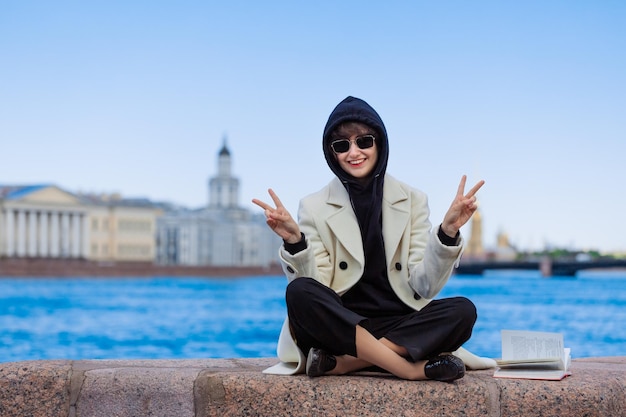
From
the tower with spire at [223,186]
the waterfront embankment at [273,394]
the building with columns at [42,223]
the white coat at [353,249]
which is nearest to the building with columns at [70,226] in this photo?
the building with columns at [42,223]

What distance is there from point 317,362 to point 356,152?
Result: 2.15 ft

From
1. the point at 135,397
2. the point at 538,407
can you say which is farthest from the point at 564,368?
the point at 135,397

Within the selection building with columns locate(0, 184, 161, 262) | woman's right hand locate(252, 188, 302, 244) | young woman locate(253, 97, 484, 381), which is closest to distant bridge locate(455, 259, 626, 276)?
building with columns locate(0, 184, 161, 262)

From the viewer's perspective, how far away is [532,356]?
302cm

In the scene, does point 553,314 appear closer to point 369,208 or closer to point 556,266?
point 369,208

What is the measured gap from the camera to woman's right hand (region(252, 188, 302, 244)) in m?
2.76

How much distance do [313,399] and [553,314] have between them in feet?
79.8

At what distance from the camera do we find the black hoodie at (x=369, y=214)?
298cm

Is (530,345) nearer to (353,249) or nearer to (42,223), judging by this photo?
(353,249)

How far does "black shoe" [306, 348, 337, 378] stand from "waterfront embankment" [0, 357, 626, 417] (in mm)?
26

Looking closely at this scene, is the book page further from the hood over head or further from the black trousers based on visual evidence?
the hood over head

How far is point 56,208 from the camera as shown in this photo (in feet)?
205

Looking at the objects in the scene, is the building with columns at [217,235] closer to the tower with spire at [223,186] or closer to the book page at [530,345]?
the tower with spire at [223,186]

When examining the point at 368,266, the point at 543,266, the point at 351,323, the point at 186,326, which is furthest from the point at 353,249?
the point at 543,266
